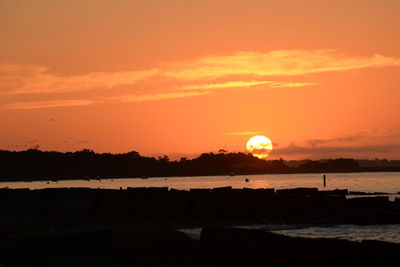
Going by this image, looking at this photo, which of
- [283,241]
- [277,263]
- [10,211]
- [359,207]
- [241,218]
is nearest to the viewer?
[277,263]

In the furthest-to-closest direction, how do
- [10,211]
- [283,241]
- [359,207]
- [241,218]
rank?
[10,211]
[359,207]
[241,218]
[283,241]

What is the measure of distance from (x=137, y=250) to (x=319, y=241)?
23.5 feet

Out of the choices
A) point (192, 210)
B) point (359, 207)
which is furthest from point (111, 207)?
point (359, 207)

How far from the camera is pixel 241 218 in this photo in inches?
1721

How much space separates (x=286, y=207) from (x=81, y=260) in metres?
28.4

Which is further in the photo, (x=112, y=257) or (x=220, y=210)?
(x=220, y=210)

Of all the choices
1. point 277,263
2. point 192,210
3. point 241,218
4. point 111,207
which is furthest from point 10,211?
point 277,263

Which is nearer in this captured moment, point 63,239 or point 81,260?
point 81,260

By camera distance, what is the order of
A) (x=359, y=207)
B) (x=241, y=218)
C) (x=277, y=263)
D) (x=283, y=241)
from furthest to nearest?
(x=359, y=207) → (x=241, y=218) → (x=283, y=241) → (x=277, y=263)

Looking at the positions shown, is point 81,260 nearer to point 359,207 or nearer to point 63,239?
point 63,239

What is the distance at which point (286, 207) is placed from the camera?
49.5 m

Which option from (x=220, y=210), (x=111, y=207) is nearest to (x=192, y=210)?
(x=220, y=210)

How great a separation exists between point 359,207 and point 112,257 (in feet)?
95.6

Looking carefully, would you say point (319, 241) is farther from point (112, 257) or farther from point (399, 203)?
point (399, 203)
